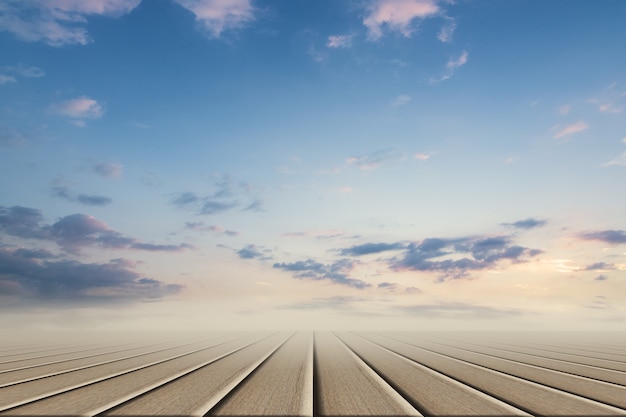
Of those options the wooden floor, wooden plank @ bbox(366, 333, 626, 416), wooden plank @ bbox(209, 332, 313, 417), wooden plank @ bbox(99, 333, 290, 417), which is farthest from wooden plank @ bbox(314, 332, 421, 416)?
wooden plank @ bbox(366, 333, 626, 416)

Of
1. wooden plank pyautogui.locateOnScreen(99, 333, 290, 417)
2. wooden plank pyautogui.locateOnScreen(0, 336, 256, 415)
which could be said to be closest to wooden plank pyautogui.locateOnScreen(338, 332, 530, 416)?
wooden plank pyautogui.locateOnScreen(99, 333, 290, 417)

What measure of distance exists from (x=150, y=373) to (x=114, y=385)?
2143 millimetres

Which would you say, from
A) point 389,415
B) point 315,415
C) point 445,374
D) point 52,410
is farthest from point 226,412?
point 445,374

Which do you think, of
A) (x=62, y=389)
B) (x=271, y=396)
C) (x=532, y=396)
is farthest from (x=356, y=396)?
(x=62, y=389)

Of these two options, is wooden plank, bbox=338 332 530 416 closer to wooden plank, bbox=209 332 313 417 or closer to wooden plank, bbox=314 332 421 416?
wooden plank, bbox=314 332 421 416

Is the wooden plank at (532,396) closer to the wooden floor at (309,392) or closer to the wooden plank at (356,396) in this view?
the wooden floor at (309,392)

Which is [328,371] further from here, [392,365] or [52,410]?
[52,410]

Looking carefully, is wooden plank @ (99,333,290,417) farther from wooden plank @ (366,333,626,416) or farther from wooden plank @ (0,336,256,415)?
wooden plank @ (366,333,626,416)

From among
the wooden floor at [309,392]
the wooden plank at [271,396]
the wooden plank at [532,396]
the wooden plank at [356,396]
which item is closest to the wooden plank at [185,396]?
the wooden floor at [309,392]

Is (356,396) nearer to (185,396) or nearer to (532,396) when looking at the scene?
(185,396)

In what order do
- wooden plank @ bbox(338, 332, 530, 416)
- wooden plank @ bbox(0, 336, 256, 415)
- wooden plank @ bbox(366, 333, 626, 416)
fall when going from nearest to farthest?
wooden plank @ bbox(338, 332, 530, 416) < wooden plank @ bbox(366, 333, 626, 416) < wooden plank @ bbox(0, 336, 256, 415)

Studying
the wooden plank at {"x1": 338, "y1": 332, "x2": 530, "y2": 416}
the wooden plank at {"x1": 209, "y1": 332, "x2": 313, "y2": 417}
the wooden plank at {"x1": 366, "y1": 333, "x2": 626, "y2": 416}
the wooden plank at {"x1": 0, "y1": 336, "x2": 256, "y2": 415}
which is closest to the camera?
the wooden plank at {"x1": 209, "y1": 332, "x2": 313, "y2": 417}

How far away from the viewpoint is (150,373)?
10266mm

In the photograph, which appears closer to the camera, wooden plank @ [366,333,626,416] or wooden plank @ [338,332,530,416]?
wooden plank @ [338,332,530,416]
